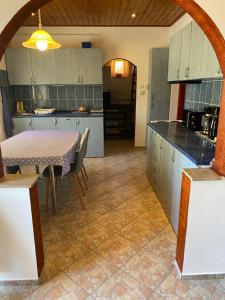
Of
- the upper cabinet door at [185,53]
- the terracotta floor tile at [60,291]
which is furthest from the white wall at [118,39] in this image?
the terracotta floor tile at [60,291]

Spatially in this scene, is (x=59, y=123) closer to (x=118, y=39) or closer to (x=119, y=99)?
(x=118, y=39)

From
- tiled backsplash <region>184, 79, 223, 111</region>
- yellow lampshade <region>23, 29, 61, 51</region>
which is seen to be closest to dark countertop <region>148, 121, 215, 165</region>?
tiled backsplash <region>184, 79, 223, 111</region>

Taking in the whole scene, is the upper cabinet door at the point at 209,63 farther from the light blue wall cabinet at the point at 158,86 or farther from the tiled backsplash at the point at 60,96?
the tiled backsplash at the point at 60,96

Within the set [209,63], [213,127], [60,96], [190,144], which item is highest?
[209,63]

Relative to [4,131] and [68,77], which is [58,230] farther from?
[68,77]

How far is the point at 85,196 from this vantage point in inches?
123

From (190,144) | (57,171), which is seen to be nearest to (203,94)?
(190,144)

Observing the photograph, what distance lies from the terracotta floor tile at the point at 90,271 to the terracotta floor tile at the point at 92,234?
6.9 inches

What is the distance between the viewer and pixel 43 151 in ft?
8.30

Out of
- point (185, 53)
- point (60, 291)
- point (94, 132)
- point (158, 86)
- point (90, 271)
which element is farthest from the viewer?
point (158, 86)

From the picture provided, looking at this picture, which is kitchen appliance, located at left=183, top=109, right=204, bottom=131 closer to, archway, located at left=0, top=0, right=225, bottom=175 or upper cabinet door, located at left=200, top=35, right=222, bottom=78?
upper cabinet door, located at left=200, top=35, right=222, bottom=78

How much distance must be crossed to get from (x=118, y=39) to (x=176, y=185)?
388cm

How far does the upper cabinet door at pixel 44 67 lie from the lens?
15.1 feet

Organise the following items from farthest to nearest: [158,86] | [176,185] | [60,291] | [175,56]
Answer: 1. [158,86]
2. [175,56]
3. [176,185]
4. [60,291]
